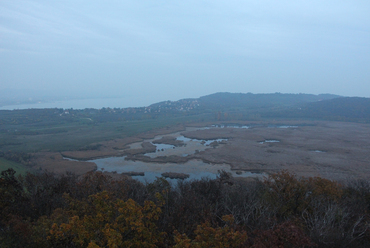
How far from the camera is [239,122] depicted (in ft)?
255

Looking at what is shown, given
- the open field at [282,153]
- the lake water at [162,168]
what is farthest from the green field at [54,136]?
the lake water at [162,168]

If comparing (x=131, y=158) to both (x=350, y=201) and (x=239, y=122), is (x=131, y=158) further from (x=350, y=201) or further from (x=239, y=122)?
(x=239, y=122)

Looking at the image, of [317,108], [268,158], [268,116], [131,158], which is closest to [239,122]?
[268,116]

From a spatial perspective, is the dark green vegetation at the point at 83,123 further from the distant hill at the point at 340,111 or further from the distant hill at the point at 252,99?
the distant hill at the point at 252,99

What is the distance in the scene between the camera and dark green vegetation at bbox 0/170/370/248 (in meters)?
6.34

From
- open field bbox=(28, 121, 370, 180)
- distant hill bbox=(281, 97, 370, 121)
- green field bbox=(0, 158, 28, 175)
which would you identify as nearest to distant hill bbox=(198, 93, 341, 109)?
distant hill bbox=(281, 97, 370, 121)

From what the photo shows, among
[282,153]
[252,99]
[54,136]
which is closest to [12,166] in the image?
[54,136]

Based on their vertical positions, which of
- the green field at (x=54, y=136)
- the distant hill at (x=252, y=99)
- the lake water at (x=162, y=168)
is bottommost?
the lake water at (x=162, y=168)

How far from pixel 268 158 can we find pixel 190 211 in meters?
26.4

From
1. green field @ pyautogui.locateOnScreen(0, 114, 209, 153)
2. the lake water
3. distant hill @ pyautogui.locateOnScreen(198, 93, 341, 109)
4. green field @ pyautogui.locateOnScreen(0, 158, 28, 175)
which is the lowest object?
the lake water

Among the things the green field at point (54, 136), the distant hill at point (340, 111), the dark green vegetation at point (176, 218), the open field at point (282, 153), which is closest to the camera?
the dark green vegetation at point (176, 218)

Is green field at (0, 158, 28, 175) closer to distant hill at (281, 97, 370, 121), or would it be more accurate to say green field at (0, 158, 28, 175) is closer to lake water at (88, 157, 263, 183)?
lake water at (88, 157, 263, 183)

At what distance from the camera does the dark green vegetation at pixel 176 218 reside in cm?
634

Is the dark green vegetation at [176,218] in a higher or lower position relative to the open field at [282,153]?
higher
